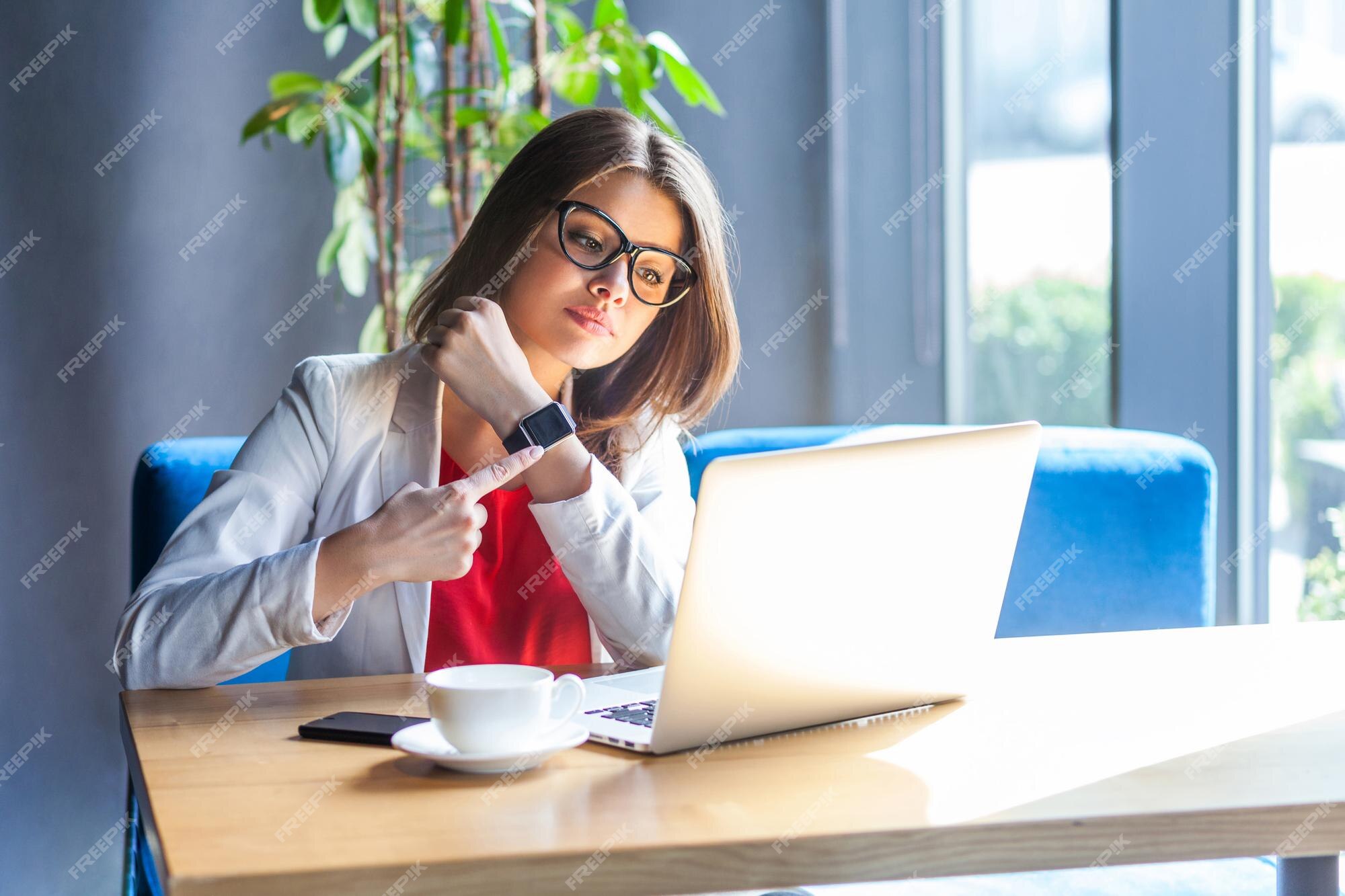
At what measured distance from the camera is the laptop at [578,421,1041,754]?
0.81 m

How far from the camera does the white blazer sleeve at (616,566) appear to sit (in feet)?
3.99

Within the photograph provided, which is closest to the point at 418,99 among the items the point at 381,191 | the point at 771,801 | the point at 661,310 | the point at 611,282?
the point at 381,191

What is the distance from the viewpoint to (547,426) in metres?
1.25

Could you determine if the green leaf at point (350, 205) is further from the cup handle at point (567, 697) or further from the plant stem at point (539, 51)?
the cup handle at point (567, 697)

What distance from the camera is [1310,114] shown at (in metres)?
2.08

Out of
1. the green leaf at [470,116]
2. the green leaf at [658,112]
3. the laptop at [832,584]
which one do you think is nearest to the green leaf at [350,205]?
the green leaf at [470,116]

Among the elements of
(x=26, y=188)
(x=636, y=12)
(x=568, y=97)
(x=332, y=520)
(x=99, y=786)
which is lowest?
(x=99, y=786)

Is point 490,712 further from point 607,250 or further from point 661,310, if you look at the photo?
point 661,310

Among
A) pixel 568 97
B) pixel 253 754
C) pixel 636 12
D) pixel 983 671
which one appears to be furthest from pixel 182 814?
pixel 636 12

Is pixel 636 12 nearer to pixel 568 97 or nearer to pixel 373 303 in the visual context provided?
pixel 568 97

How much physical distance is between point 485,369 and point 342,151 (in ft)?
3.60

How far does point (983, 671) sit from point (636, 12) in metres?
2.31

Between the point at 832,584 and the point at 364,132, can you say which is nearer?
the point at 832,584

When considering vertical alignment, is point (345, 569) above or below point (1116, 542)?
above
